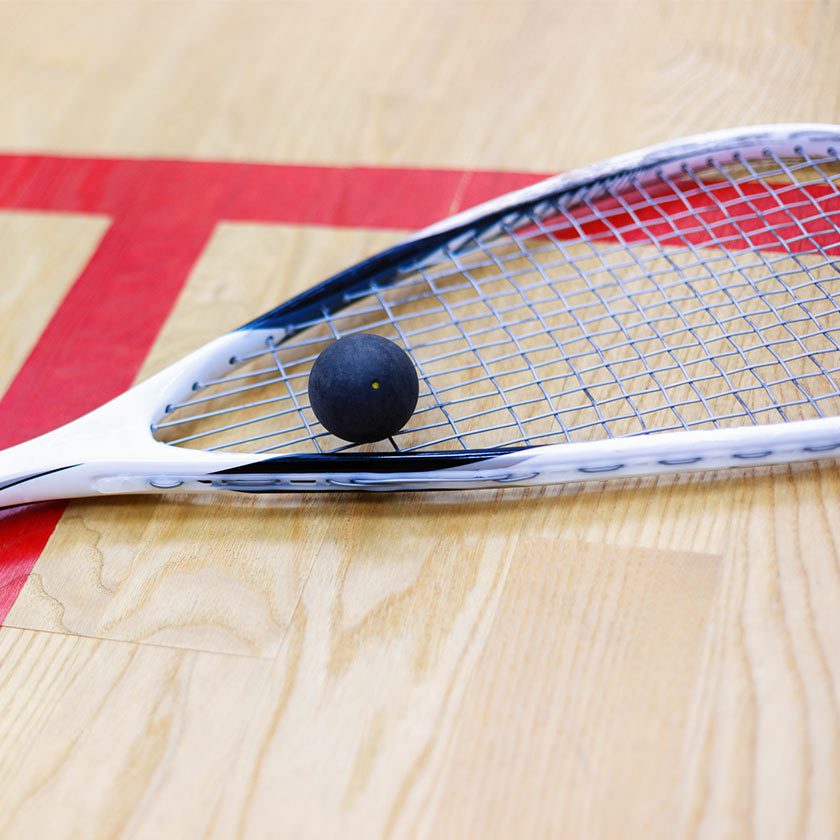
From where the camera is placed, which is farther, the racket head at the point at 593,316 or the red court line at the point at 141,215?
the red court line at the point at 141,215

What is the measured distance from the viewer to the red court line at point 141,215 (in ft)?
3.71

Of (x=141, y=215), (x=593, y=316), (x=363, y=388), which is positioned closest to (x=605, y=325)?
(x=593, y=316)

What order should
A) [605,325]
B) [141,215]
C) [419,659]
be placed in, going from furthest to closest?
[141,215] → [605,325] → [419,659]

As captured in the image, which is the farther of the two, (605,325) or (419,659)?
(605,325)

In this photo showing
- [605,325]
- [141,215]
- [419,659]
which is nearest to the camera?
[419,659]

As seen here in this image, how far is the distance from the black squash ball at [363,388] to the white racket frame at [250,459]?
0.04 m

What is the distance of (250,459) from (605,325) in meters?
0.40

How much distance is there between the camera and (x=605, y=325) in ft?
3.53

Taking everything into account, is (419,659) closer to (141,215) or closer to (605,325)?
(605,325)

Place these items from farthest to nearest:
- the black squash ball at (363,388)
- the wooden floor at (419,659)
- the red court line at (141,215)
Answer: the red court line at (141,215), the black squash ball at (363,388), the wooden floor at (419,659)

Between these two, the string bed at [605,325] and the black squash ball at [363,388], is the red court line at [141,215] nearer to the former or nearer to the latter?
the string bed at [605,325]

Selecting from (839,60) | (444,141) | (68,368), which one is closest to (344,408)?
(68,368)

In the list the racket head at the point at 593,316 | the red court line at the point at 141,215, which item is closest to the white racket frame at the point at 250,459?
the racket head at the point at 593,316

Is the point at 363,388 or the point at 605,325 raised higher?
the point at 363,388
